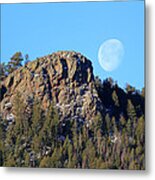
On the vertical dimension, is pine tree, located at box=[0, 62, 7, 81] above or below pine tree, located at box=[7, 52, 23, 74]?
below

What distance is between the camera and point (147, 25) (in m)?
2.81

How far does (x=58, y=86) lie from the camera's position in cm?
289

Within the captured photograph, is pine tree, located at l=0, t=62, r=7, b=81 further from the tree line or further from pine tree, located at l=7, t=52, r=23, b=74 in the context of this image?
the tree line

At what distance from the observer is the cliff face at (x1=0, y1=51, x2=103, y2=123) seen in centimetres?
287

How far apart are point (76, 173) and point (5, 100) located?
1.63 feet

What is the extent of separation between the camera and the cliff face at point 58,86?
2.87 metres

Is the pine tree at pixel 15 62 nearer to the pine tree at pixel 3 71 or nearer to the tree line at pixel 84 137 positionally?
the pine tree at pixel 3 71

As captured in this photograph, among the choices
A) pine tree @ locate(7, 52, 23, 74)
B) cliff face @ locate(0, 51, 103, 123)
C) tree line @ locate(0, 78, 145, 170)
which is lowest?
tree line @ locate(0, 78, 145, 170)

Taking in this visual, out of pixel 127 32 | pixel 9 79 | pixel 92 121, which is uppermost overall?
pixel 127 32

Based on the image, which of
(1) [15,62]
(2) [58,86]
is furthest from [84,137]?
(1) [15,62]

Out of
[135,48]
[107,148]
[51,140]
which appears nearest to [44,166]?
[51,140]

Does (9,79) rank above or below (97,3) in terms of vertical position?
below

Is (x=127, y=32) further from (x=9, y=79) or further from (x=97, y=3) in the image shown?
(x=9, y=79)

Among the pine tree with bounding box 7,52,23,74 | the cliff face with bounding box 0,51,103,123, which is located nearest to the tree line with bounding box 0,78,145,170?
the cliff face with bounding box 0,51,103,123
